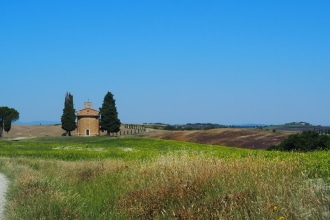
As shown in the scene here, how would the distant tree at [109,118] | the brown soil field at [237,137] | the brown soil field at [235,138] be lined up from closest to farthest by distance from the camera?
the brown soil field at [237,137], the brown soil field at [235,138], the distant tree at [109,118]

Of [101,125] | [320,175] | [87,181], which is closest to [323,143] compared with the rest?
[87,181]

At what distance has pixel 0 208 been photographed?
10.4 m

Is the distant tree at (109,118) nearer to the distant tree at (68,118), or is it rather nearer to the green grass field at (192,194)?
the distant tree at (68,118)

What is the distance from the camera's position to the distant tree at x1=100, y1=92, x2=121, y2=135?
92.6 meters

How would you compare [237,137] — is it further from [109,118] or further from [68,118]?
[68,118]

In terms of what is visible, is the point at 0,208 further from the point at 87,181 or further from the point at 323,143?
the point at 323,143

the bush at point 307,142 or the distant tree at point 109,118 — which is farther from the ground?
the distant tree at point 109,118

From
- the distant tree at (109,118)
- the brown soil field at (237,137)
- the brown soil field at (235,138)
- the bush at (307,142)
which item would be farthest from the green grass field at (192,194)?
the distant tree at (109,118)

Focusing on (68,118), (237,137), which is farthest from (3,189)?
(68,118)

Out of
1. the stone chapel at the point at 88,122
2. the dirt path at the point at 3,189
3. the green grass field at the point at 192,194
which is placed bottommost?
the dirt path at the point at 3,189

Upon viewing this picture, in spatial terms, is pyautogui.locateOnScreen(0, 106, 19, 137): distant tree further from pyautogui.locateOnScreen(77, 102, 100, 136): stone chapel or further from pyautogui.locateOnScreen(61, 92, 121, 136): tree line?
pyautogui.locateOnScreen(77, 102, 100, 136): stone chapel

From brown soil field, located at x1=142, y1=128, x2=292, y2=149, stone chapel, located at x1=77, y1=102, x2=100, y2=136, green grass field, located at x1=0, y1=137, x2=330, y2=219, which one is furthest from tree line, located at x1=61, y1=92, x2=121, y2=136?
green grass field, located at x1=0, y1=137, x2=330, y2=219

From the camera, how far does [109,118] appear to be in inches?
3652

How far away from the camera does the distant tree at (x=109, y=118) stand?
92.6m
